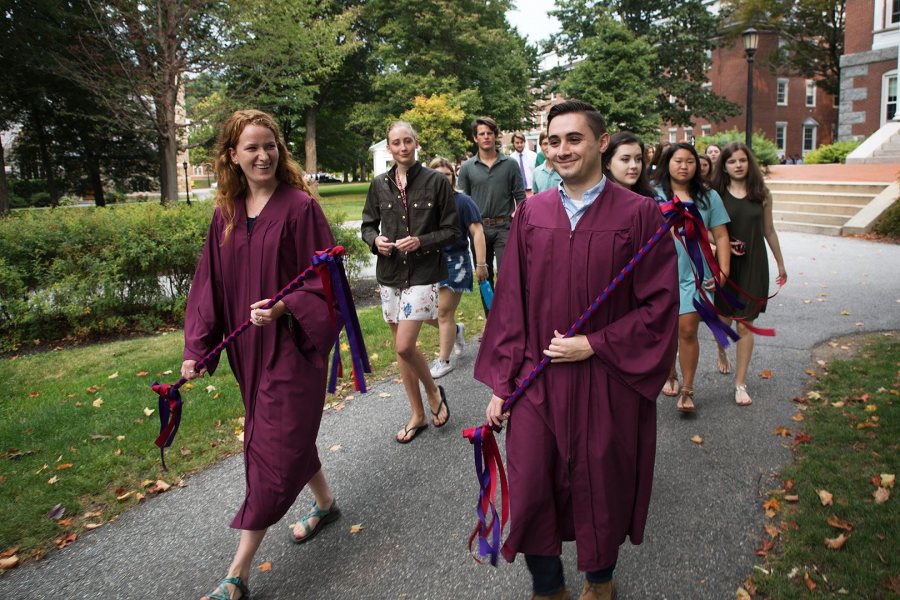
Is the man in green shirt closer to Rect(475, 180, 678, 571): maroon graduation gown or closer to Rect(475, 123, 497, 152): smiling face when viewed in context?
Rect(475, 123, 497, 152): smiling face

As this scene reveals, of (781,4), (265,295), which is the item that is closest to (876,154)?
(781,4)

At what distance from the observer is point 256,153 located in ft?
10.7

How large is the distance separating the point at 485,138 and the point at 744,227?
3024mm

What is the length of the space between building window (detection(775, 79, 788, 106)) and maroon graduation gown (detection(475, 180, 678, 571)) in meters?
54.5

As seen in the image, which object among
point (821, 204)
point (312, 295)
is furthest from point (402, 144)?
point (821, 204)

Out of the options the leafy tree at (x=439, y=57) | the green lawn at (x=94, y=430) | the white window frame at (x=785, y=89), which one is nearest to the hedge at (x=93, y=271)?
the green lawn at (x=94, y=430)

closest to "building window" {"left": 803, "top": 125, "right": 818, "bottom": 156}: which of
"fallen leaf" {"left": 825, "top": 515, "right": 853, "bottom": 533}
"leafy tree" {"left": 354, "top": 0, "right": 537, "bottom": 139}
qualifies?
"leafy tree" {"left": 354, "top": 0, "right": 537, "bottom": 139}

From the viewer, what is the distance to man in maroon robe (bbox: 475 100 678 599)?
8.54ft

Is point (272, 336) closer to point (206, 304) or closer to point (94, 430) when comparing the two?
point (206, 304)

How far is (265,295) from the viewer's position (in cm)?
326

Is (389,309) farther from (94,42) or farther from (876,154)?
(876,154)

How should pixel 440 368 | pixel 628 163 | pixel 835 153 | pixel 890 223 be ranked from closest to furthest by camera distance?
pixel 628 163
pixel 440 368
pixel 890 223
pixel 835 153

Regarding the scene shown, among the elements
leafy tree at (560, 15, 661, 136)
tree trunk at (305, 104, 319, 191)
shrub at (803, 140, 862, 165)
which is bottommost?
shrub at (803, 140, 862, 165)

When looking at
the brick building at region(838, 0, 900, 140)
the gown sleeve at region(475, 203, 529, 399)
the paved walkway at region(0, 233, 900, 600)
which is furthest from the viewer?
the brick building at region(838, 0, 900, 140)
